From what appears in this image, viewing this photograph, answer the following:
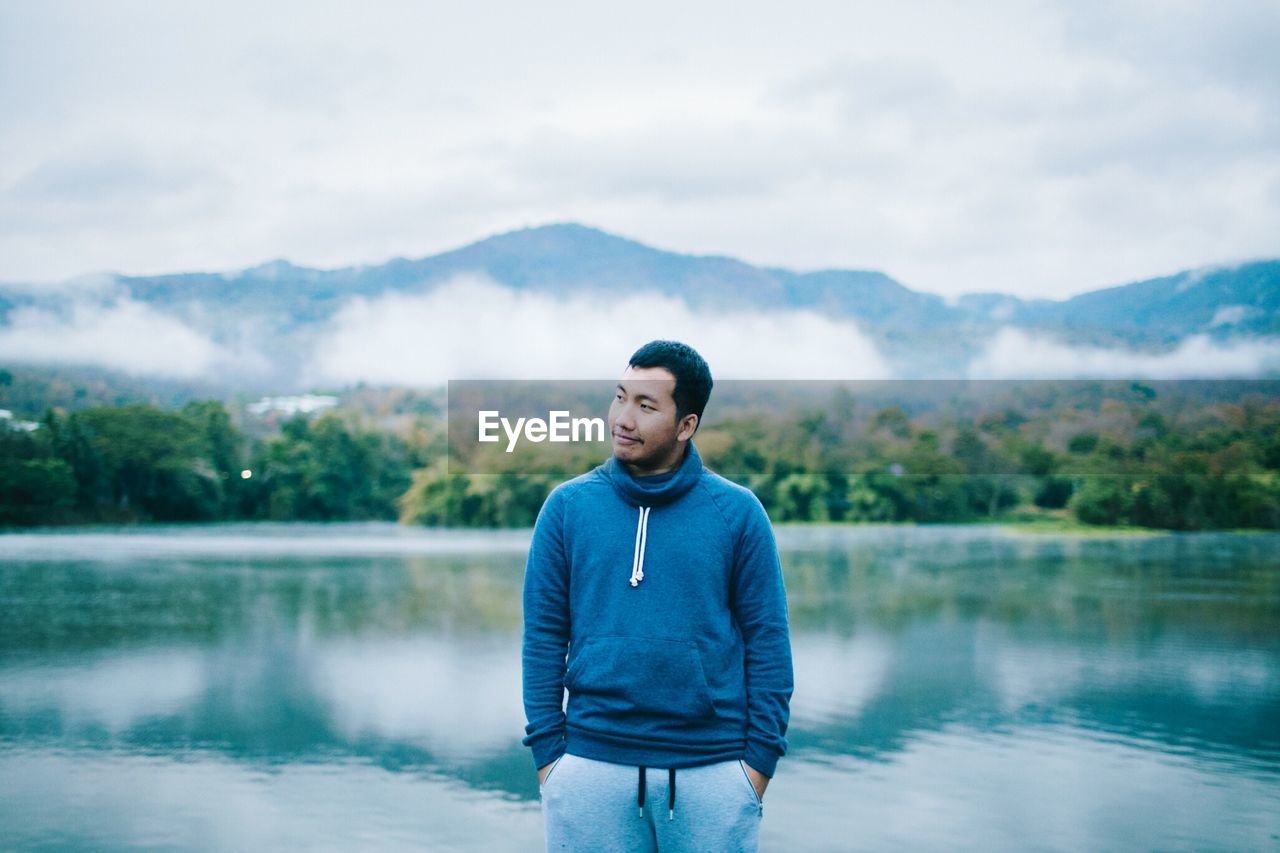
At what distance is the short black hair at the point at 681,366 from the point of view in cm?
178

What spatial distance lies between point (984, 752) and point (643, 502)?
7228 mm

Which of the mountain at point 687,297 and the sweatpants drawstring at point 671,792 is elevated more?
the mountain at point 687,297

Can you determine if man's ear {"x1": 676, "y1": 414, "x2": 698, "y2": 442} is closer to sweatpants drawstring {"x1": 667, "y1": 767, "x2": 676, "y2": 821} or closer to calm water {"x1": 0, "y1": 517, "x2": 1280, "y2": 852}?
sweatpants drawstring {"x1": 667, "y1": 767, "x2": 676, "y2": 821}

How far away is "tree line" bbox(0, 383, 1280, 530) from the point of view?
2861 cm

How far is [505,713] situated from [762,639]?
787 cm

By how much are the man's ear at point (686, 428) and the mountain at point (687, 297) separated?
49900 mm

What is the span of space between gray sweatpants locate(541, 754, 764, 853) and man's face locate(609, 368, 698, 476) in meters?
0.43

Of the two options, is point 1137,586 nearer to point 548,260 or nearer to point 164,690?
point 164,690

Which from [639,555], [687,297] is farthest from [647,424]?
[687,297]

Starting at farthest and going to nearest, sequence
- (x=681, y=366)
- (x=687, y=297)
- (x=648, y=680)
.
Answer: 1. (x=687, y=297)
2. (x=681, y=366)
3. (x=648, y=680)

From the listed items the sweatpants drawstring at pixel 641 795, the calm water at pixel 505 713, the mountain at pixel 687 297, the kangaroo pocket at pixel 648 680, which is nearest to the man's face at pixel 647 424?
the kangaroo pocket at pixel 648 680

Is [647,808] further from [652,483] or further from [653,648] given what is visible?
[652,483]

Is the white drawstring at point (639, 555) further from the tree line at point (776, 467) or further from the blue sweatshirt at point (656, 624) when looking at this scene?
the tree line at point (776, 467)

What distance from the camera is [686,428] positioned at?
1804mm
